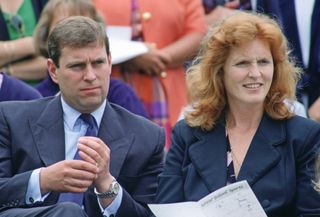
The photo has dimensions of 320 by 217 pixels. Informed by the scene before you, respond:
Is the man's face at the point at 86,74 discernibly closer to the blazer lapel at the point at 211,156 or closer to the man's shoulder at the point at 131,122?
the man's shoulder at the point at 131,122

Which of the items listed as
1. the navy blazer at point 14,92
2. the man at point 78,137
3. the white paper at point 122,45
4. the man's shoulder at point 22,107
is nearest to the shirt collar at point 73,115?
the man at point 78,137

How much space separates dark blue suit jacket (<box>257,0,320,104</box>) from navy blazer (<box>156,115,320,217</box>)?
1.67 metres

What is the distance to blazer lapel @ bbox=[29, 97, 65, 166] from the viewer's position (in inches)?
213

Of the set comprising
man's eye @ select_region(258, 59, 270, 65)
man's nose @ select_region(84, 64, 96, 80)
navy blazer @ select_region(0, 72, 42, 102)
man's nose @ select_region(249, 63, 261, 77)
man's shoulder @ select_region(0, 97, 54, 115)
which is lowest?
navy blazer @ select_region(0, 72, 42, 102)

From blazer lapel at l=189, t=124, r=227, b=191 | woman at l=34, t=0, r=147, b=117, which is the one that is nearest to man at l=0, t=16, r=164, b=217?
blazer lapel at l=189, t=124, r=227, b=191

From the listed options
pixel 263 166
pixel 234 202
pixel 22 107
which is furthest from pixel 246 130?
pixel 22 107

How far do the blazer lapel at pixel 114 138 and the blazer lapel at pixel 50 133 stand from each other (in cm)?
22

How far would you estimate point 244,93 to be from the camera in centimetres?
544

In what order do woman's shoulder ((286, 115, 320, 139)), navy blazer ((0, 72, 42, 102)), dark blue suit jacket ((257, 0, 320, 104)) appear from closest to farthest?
1. woman's shoulder ((286, 115, 320, 139))
2. navy blazer ((0, 72, 42, 102))
3. dark blue suit jacket ((257, 0, 320, 104))

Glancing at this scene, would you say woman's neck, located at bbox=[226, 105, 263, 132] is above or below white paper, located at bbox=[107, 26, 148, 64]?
above

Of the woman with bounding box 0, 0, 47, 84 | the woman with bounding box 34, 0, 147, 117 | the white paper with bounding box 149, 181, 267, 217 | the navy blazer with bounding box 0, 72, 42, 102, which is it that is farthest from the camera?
the woman with bounding box 0, 0, 47, 84

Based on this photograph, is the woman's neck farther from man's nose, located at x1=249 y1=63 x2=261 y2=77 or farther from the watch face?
the watch face

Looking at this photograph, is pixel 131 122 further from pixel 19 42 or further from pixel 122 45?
pixel 19 42

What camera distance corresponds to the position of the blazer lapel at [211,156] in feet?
17.4
